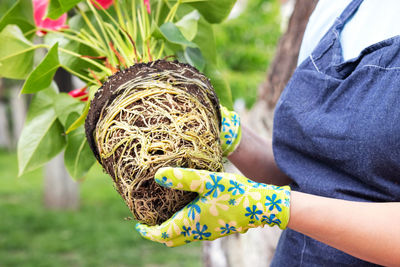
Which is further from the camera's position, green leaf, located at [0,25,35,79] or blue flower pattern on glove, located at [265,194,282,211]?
green leaf, located at [0,25,35,79]

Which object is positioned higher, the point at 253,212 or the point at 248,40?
the point at 253,212

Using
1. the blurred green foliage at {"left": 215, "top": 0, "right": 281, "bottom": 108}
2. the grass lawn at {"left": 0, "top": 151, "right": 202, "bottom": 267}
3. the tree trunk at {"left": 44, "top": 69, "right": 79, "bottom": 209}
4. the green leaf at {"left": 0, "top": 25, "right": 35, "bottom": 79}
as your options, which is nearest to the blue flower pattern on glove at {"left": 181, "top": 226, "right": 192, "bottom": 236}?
the green leaf at {"left": 0, "top": 25, "right": 35, "bottom": 79}

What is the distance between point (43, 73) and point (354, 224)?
2.59 ft

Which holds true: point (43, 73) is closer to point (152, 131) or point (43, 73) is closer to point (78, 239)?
point (152, 131)

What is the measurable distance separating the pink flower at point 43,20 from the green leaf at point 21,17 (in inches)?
0.6

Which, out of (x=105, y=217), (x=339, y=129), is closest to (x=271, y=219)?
(x=339, y=129)

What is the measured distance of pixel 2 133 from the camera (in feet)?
40.9

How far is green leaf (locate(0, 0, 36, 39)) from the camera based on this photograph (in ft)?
3.80

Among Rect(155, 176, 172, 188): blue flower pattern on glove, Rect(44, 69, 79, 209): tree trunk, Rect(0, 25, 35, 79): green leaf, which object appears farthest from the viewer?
Rect(44, 69, 79, 209): tree trunk

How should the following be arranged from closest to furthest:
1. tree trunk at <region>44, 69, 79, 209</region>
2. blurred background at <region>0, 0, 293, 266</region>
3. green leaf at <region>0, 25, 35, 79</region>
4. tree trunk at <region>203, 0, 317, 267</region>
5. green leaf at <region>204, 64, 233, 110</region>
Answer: green leaf at <region>0, 25, 35, 79</region>, green leaf at <region>204, 64, 233, 110</region>, tree trunk at <region>203, 0, 317, 267</region>, blurred background at <region>0, 0, 293, 266</region>, tree trunk at <region>44, 69, 79, 209</region>

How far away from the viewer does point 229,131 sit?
1.19m

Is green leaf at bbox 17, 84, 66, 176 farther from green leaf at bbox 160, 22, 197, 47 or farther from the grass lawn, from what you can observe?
the grass lawn

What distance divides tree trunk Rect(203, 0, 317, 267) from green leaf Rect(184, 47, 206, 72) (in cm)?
103

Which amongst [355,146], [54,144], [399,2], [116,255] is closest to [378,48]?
[399,2]
